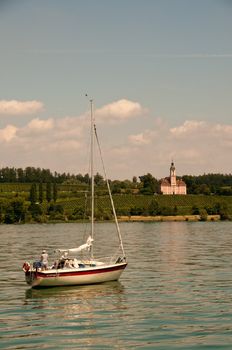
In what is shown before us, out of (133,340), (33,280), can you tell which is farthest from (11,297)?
(133,340)

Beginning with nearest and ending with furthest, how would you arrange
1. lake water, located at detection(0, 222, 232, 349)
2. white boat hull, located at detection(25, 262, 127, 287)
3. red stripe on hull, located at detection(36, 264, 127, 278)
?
lake water, located at detection(0, 222, 232, 349), red stripe on hull, located at detection(36, 264, 127, 278), white boat hull, located at detection(25, 262, 127, 287)

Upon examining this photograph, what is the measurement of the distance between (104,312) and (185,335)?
787 cm

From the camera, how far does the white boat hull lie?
48.8m

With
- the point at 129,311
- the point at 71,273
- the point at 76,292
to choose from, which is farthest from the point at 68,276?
the point at 129,311

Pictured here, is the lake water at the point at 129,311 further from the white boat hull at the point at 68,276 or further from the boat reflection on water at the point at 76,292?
the white boat hull at the point at 68,276

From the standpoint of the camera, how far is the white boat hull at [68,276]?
48.8m

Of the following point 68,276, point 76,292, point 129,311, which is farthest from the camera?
point 68,276

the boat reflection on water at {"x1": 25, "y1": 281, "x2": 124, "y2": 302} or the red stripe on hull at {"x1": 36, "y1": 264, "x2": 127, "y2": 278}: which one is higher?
the red stripe on hull at {"x1": 36, "y1": 264, "x2": 127, "y2": 278}

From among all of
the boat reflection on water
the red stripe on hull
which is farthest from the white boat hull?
the boat reflection on water

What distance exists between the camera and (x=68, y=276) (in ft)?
162

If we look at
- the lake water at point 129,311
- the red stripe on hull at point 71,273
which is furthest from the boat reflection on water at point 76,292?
the red stripe on hull at point 71,273

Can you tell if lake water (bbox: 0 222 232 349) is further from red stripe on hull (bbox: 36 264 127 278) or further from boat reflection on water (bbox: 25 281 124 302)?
red stripe on hull (bbox: 36 264 127 278)

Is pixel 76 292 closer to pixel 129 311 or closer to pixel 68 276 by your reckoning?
pixel 68 276

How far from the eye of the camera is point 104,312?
39.3 m
